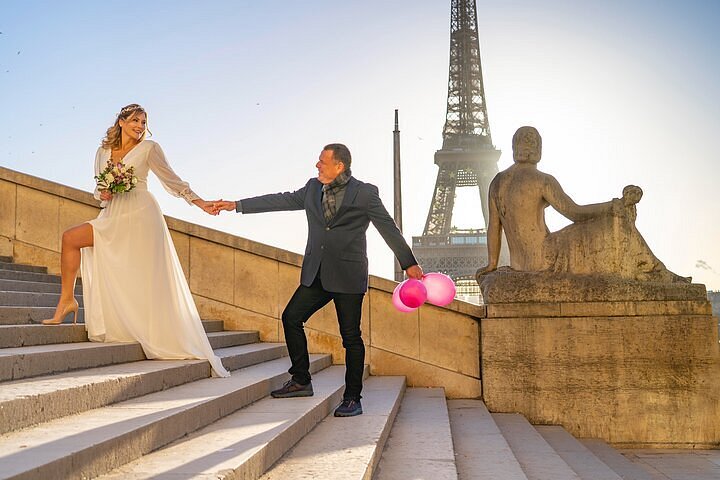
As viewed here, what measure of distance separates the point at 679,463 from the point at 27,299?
5.82 meters

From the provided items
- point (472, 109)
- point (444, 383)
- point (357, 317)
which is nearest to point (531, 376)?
point (444, 383)

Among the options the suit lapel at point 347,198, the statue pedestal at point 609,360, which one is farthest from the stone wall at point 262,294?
the suit lapel at point 347,198

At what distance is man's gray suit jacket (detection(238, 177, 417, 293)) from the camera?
4.69 meters

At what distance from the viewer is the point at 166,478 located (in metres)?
2.78

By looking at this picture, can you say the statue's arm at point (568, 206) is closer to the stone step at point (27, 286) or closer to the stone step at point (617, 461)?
the stone step at point (617, 461)

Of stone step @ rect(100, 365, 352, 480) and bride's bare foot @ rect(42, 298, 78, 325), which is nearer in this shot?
stone step @ rect(100, 365, 352, 480)

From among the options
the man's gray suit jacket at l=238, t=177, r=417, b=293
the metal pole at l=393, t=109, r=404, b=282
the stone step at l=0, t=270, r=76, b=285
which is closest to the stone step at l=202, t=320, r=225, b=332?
the stone step at l=0, t=270, r=76, b=285

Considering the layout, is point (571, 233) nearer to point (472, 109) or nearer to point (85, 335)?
point (85, 335)

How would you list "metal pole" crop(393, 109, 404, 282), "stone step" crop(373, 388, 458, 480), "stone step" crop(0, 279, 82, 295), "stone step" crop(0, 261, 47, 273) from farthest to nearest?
"metal pole" crop(393, 109, 404, 282) → "stone step" crop(0, 261, 47, 273) → "stone step" crop(0, 279, 82, 295) → "stone step" crop(373, 388, 458, 480)

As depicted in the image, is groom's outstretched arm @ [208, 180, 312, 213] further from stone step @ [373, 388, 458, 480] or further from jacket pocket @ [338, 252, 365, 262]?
stone step @ [373, 388, 458, 480]

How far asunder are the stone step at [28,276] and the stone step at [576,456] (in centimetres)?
519

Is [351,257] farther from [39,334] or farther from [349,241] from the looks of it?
[39,334]

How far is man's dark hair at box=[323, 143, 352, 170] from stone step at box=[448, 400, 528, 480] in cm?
207

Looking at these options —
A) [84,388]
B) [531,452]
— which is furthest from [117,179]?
[531,452]
